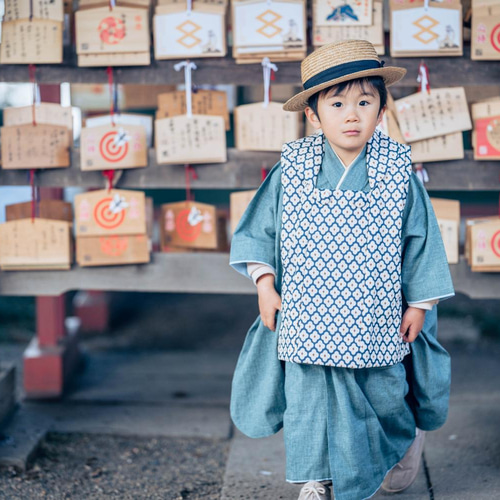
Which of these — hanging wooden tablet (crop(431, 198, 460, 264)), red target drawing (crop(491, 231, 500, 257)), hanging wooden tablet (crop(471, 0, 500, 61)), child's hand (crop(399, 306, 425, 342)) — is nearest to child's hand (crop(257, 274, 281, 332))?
child's hand (crop(399, 306, 425, 342))

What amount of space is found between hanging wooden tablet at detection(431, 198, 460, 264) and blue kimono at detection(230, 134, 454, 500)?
62cm

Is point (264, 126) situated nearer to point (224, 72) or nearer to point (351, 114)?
point (224, 72)

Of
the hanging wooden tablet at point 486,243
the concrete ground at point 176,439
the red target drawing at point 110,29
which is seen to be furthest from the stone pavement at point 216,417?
the red target drawing at point 110,29

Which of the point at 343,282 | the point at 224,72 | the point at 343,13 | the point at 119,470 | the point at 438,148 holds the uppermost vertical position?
the point at 343,13

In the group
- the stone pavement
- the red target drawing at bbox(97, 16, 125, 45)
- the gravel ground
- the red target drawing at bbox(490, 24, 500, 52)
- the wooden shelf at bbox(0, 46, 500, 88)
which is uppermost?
the red target drawing at bbox(97, 16, 125, 45)

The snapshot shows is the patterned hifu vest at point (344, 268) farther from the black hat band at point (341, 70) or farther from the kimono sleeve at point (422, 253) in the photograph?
the black hat band at point (341, 70)

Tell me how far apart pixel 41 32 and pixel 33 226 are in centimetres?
82

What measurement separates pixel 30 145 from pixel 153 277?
784mm

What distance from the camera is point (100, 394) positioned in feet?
12.7

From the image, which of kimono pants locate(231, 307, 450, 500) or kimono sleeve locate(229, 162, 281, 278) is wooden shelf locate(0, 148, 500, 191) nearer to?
kimono sleeve locate(229, 162, 281, 278)

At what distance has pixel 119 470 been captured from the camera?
9.80 ft

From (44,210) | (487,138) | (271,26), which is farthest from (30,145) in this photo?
(487,138)

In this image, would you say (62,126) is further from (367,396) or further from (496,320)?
(496,320)

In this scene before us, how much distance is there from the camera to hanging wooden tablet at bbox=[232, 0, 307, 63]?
280cm
